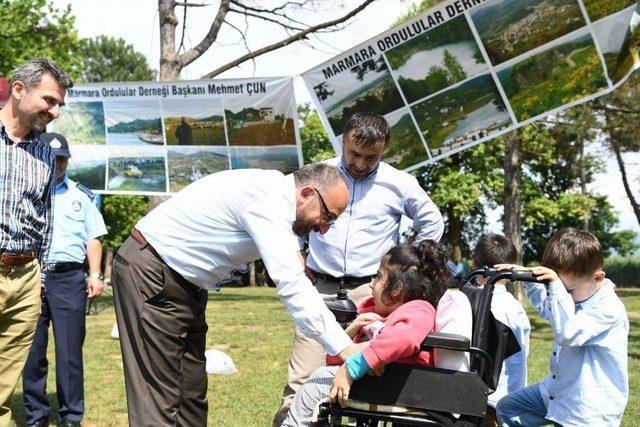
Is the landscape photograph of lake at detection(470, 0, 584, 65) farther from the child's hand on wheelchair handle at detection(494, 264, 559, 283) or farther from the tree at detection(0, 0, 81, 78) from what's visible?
the tree at detection(0, 0, 81, 78)

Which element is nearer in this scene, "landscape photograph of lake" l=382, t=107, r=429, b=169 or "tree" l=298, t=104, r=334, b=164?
"landscape photograph of lake" l=382, t=107, r=429, b=169

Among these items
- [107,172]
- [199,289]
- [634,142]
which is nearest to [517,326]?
[199,289]

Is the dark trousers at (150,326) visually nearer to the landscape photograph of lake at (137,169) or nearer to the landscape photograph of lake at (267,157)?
the landscape photograph of lake at (267,157)

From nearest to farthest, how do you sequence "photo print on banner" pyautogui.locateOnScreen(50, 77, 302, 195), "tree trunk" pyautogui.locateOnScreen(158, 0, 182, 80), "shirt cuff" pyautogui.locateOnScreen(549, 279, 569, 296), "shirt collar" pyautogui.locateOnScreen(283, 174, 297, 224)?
"shirt collar" pyautogui.locateOnScreen(283, 174, 297, 224) → "shirt cuff" pyautogui.locateOnScreen(549, 279, 569, 296) → "photo print on banner" pyautogui.locateOnScreen(50, 77, 302, 195) → "tree trunk" pyautogui.locateOnScreen(158, 0, 182, 80)

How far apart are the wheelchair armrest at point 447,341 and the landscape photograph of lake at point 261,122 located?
18.3ft

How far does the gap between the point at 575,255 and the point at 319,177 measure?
4.80 ft

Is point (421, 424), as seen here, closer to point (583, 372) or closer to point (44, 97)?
point (583, 372)

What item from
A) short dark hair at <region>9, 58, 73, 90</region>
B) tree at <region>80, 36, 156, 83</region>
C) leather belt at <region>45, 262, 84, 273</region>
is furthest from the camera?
tree at <region>80, 36, 156, 83</region>

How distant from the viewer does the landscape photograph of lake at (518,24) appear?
6992 millimetres

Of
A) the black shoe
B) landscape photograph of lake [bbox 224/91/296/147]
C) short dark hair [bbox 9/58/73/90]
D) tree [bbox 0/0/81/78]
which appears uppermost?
tree [bbox 0/0/81/78]

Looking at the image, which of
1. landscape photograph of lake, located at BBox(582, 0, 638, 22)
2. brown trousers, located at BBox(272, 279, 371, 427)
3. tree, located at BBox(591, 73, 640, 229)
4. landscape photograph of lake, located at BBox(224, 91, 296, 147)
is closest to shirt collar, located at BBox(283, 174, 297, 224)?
brown trousers, located at BBox(272, 279, 371, 427)

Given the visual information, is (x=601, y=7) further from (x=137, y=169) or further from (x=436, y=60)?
(x=137, y=169)

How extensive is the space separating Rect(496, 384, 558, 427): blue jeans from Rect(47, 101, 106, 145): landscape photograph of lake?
6.09 meters

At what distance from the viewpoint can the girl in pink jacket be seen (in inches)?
139
